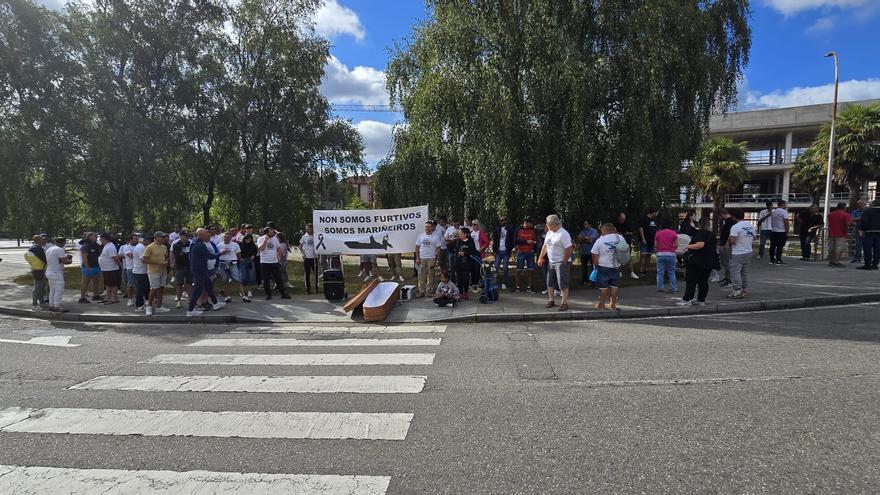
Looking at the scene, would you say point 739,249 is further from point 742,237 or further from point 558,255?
point 558,255

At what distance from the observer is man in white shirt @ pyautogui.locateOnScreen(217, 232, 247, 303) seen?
11547mm

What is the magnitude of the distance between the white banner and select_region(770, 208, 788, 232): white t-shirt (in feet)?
34.3

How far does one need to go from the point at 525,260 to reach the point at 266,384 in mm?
7625

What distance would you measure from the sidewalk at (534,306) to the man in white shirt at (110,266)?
1.66 ft

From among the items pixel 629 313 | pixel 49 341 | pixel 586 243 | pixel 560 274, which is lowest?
pixel 49 341

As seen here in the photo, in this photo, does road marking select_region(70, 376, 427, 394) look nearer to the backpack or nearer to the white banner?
the backpack

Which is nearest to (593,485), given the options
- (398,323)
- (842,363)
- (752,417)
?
(752,417)

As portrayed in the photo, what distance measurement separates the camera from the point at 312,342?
7.78 meters

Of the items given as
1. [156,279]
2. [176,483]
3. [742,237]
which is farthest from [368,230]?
[176,483]

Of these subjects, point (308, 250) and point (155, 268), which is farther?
point (308, 250)

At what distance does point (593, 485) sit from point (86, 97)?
68.2 feet

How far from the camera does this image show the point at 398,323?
9461 mm

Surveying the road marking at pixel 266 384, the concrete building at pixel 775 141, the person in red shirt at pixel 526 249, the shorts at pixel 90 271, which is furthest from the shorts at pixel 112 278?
the concrete building at pixel 775 141

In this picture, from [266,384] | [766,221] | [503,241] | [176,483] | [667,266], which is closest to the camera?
[176,483]
